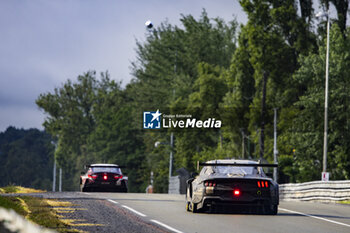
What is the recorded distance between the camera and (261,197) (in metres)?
14.3

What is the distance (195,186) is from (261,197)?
4.87 ft

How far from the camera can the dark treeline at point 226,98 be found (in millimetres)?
50938

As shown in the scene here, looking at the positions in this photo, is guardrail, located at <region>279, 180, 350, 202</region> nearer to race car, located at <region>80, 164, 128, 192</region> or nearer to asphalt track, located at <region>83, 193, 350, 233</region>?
race car, located at <region>80, 164, 128, 192</region>

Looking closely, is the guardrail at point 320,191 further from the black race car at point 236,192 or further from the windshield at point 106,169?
the black race car at point 236,192

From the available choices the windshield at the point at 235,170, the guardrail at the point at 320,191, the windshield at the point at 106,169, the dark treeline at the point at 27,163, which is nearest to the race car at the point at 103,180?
the windshield at the point at 106,169

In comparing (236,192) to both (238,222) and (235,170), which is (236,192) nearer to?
(235,170)

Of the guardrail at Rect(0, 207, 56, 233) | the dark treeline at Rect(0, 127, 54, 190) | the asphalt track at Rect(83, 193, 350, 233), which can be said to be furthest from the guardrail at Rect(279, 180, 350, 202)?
the dark treeline at Rect(0, 127, 54, 190)

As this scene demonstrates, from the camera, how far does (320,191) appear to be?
88.4 feet

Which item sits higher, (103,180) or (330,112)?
(330,112)

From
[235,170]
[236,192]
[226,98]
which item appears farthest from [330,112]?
[236,192]

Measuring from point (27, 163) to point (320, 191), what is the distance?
142371 millimetres

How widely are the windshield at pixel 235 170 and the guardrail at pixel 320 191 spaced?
33.8 feet

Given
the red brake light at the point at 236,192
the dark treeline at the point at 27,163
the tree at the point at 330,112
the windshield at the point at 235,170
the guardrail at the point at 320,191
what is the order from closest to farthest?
the red brake light at the point at 236,192, the windshield at the point at 235,170, the guardrail at the point at 320,191, the tree at the point at 330,112, the dark treeline at the point at 27,163

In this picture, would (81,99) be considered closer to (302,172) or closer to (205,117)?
(205,117)
